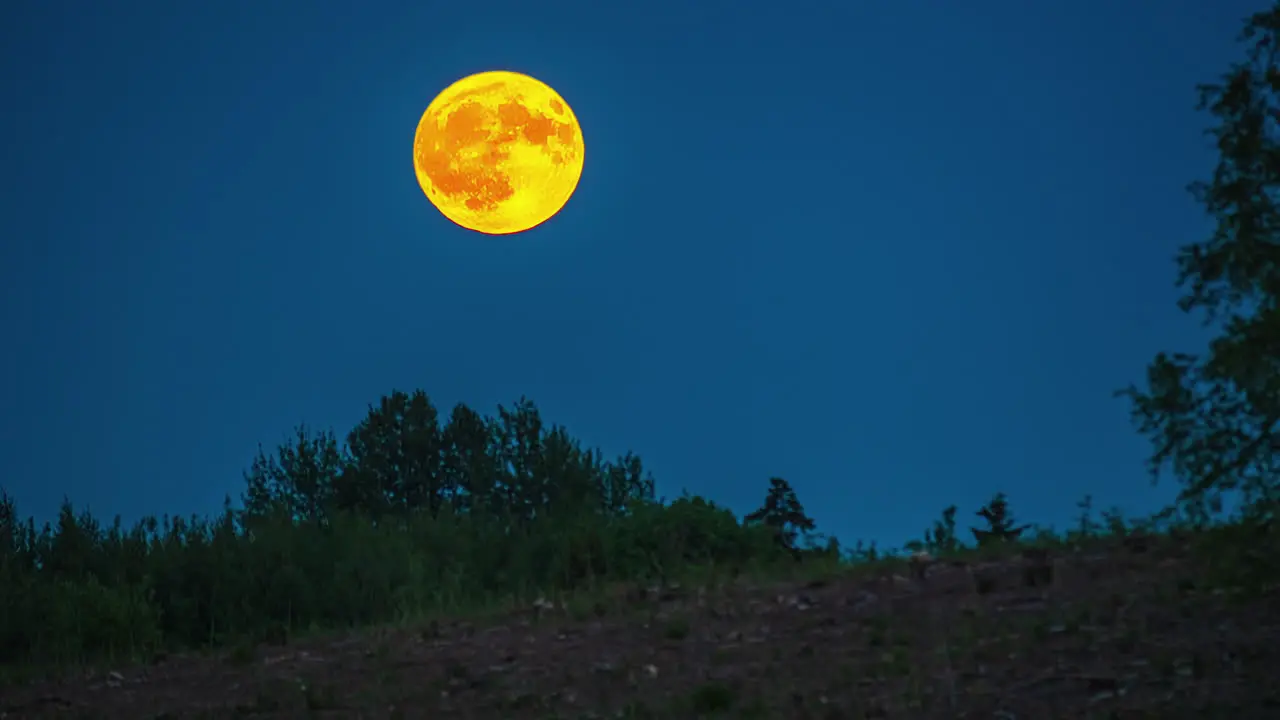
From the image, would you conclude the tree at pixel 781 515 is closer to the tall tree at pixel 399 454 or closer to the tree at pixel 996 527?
the tree at pixel 996 527

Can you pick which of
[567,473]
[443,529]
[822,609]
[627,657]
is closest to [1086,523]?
[822,609]

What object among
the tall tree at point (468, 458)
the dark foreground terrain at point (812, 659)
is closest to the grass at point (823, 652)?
the dark foreground terrain at point (812, 659)

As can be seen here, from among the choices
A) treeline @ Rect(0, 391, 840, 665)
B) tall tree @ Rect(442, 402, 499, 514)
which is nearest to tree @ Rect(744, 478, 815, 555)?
treeline @ Rect(0, 391, 840, 665)

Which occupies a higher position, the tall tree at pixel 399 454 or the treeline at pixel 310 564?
the tall tree at pixel 399 454

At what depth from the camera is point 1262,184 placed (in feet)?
28.8

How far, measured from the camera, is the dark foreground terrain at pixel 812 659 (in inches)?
368

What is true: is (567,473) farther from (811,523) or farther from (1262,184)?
(1262,184)

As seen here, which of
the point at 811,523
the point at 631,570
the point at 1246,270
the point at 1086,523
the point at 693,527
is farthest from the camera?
the point at 811,523

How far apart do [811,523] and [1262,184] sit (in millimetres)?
16141

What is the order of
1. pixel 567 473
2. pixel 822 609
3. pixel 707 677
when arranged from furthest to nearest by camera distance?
pixel 567 473 → pixel 822 609 → pixel 707 677

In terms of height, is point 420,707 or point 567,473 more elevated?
point 567,473

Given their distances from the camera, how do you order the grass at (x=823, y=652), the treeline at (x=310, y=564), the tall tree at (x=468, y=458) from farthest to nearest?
the tall tree at (x=468, y=458) → the treeline at (x=310, y=564) → the grass at (x=823, y=652)

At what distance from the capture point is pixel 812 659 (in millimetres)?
10867

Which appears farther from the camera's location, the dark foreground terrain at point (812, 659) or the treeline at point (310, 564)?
the treeline at point (310, 564)
